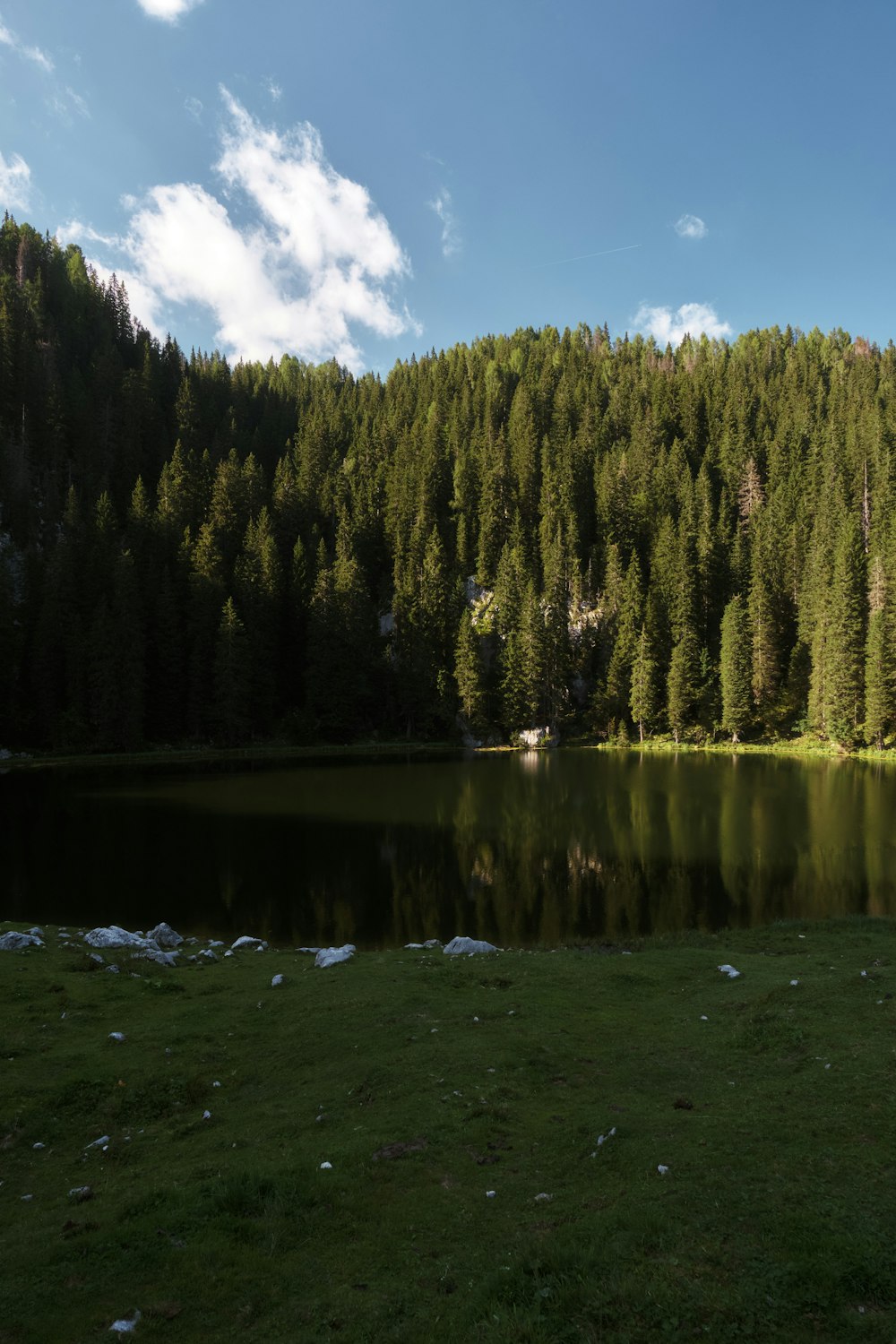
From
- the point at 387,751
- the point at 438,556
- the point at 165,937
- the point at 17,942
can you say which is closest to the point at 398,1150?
the point at 17,942

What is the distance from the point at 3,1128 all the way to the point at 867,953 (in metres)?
17.2

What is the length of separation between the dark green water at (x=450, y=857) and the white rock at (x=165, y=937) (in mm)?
3124

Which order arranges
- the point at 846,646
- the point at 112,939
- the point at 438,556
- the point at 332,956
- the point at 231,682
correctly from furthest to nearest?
the point at 438,556 → the point at 231,682 → the point at 846,646 → the point at 112,939 → the point at 332,956

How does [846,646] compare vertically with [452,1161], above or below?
above

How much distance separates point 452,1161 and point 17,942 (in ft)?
46.5

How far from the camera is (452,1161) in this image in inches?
303

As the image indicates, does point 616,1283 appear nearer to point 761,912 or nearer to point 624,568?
point 761,912

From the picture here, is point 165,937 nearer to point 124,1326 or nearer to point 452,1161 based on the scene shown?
point 452,1161

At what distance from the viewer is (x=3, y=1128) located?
355 inches

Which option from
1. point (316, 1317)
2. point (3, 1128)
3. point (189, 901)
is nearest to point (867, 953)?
point (316, 1317)

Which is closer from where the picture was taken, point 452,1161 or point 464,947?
point 452,1161

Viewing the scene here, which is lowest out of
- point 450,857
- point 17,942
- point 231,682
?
point 450,857

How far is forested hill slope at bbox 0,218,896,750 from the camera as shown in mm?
83188

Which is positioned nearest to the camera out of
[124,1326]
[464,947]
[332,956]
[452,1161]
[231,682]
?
[124,1326]
